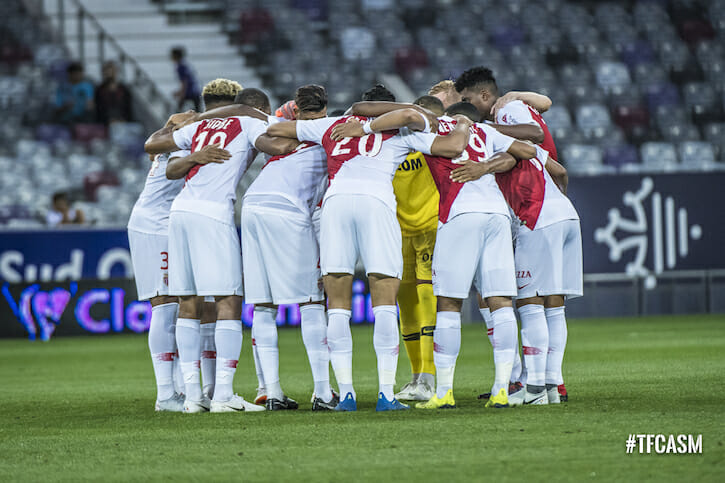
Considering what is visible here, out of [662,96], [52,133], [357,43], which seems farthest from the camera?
[357,43]

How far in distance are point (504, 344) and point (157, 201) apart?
103 inches

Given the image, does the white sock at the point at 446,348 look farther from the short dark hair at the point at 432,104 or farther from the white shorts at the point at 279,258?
the short dark hair at the point at 432,104

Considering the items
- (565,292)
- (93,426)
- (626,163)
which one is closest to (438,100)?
(565,292)

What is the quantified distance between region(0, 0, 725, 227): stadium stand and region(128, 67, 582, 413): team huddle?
1030 centimetres

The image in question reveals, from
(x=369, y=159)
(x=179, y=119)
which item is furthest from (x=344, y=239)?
(x=179, y=119)

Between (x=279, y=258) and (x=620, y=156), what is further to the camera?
(x=620, y=156)

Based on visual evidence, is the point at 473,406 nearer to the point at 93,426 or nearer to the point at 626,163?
the point at 93,426

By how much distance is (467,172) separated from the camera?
6773 mm

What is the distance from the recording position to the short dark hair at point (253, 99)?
24.5 ft

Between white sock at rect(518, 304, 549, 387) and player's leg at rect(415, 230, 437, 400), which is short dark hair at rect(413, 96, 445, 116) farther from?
white sock at rect(518, 304, 549, 387)

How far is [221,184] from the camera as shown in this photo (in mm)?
7137

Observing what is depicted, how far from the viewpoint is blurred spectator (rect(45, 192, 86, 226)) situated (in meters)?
16.0

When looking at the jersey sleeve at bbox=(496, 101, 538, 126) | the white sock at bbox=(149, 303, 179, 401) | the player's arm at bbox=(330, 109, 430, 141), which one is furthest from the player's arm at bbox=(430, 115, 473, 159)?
the white sock at bbox=(149, 303, 179, 401)

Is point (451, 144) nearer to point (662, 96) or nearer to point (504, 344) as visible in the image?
point (504, 344)
